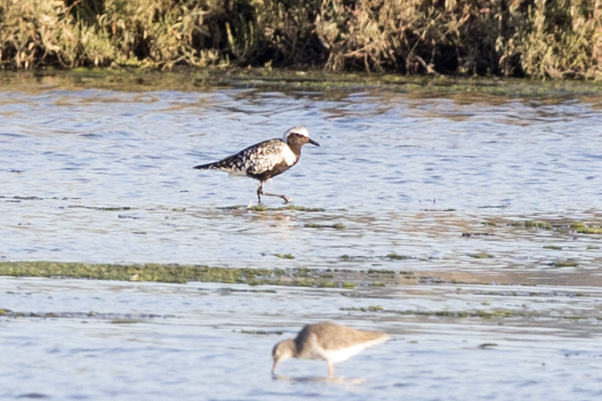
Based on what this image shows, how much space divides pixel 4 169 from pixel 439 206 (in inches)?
182

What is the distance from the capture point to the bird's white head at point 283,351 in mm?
5832

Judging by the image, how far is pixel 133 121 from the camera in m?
16.5

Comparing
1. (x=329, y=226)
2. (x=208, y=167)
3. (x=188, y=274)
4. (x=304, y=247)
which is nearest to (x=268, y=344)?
(x=188, y=274)

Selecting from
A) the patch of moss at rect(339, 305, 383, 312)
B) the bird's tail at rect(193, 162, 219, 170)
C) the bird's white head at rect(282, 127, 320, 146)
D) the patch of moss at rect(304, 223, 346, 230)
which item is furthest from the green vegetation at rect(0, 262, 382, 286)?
the bird's white head at rect(282, 127, 320, 146)

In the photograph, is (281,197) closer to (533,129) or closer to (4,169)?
(4,169)

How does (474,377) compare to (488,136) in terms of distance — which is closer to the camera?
(474,377)

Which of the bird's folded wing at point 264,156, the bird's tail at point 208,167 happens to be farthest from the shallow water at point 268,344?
the bird's tail at point 208,167

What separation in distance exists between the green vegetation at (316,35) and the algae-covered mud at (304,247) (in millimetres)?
1620

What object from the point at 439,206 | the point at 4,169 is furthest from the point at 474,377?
the point at 4,169

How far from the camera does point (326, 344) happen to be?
19.1 ft

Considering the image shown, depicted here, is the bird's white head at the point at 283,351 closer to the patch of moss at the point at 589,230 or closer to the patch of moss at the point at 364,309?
the patch of moss at the point at 364,309

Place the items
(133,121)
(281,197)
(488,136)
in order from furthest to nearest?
(133,121) → (488,136) → (281,197)

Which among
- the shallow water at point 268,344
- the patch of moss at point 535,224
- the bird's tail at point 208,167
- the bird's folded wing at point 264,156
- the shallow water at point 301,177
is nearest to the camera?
the shallow water at point 268,344

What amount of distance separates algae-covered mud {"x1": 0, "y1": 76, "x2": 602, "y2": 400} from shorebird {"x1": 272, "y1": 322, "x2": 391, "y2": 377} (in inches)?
5.7
